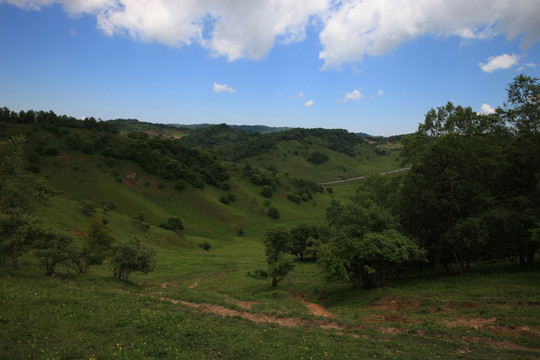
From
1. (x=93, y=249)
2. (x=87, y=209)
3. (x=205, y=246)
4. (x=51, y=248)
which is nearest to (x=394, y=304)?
(x=51, y=248)

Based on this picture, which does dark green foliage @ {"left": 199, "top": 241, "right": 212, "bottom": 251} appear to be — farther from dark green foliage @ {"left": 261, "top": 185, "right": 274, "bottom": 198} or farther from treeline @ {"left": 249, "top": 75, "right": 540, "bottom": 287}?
dark green foliage @ {"left": 261, "top": 185, "right": 274, "bottom": 198}

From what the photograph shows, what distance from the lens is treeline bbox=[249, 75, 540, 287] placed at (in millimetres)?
24250

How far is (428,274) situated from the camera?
29703 mm

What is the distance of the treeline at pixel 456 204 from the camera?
24.2m

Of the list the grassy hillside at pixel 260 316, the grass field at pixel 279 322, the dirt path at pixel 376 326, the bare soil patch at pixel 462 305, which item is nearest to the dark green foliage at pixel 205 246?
the grassy hillside at pixel 260 316

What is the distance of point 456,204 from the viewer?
26.2 m

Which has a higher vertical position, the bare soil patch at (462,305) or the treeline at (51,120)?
the treeline at (51,120)

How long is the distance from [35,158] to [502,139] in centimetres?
11235

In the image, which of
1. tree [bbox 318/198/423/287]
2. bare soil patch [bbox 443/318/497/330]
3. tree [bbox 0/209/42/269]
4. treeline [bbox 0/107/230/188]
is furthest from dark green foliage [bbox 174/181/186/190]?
bare soil patch [bbox 443/318/497/330]

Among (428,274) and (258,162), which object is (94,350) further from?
(258,162)

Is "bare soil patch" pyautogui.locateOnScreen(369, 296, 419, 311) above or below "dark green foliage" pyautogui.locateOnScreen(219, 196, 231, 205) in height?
below

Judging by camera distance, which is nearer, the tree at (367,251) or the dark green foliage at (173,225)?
the tree at (367,251)

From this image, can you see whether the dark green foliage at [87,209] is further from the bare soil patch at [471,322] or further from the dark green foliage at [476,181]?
the bare soil patch at [471,322]

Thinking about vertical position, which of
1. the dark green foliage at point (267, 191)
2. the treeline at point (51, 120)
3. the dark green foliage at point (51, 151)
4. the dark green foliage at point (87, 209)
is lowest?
the dark green foliage at point (87, 209)
